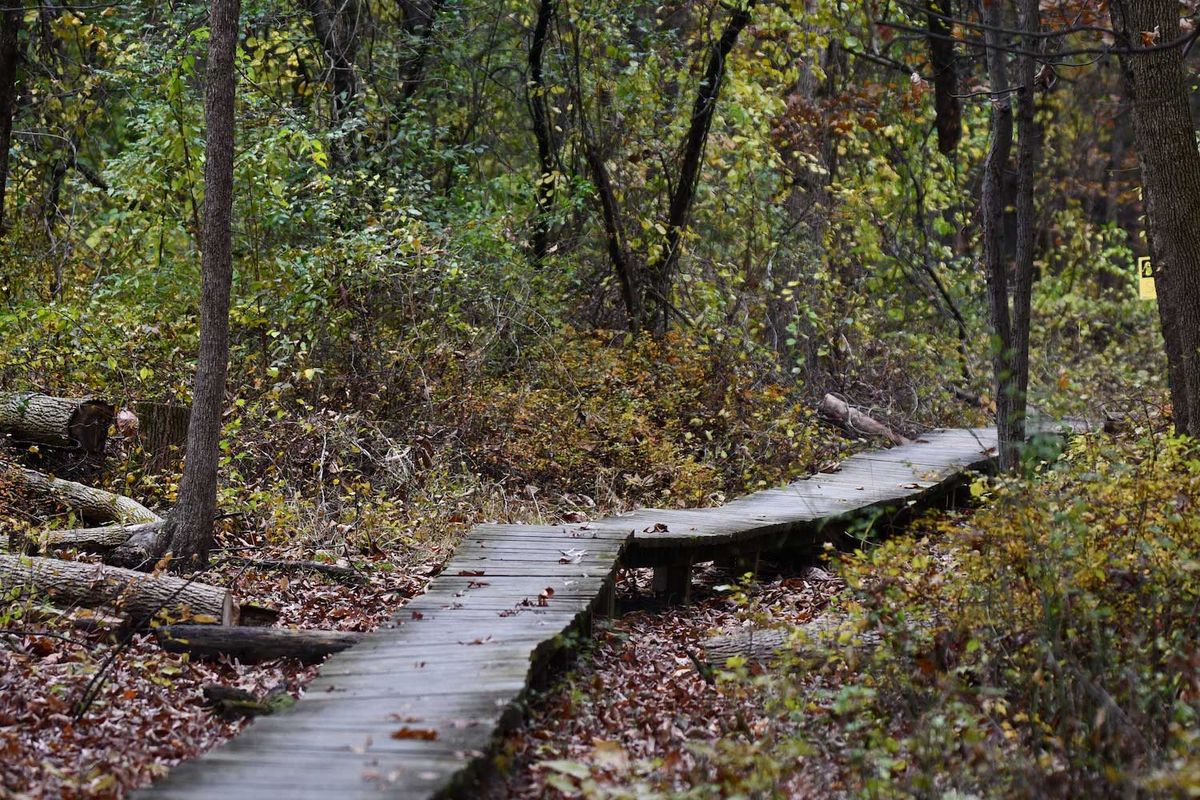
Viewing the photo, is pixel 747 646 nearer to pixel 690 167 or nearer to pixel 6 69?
pixel 690 167

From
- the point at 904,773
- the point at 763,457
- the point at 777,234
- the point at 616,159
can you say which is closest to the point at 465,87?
the point at 616,159

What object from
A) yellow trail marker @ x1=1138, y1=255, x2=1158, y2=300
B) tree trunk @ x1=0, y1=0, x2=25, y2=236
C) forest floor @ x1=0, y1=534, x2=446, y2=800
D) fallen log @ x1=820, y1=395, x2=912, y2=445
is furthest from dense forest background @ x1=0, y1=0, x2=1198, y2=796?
yellow trail marker @ x1=1138, y1=255, x2=1158, y2=300

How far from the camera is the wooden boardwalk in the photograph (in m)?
4.17

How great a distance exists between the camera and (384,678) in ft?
17.4

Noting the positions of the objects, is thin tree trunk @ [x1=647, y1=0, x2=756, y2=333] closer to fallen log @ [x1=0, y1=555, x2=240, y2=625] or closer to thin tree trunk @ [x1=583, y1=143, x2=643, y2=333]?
thin tree trunk @ [x1=583, y1=143, x2=643, y2=333]

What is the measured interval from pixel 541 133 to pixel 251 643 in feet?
29.6

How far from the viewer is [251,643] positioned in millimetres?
6469

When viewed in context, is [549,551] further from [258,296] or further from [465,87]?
[465,87]

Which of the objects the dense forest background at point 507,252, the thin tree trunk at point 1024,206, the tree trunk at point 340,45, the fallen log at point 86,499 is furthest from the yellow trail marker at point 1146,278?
the tree trunk at point 340,45

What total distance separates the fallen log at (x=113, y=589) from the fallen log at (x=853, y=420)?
8325 mm

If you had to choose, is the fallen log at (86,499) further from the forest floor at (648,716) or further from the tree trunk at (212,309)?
the forest floor at (648,716)

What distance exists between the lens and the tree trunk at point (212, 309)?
24.9 ft

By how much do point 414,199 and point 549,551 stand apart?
6272 mm

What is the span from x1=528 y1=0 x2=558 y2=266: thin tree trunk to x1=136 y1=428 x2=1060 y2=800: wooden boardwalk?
506 cm
